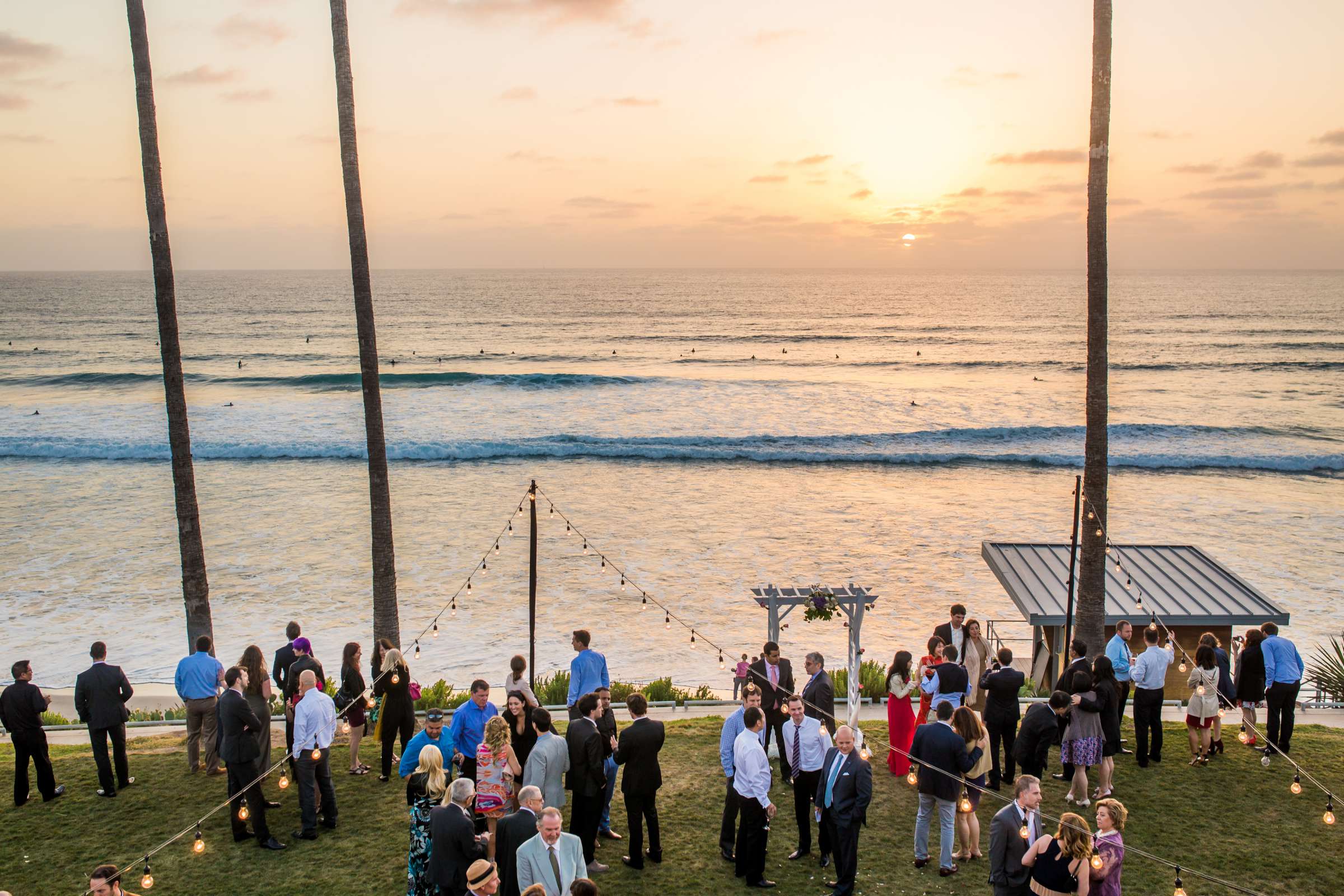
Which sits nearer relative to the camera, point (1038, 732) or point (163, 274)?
point (1038, 732)

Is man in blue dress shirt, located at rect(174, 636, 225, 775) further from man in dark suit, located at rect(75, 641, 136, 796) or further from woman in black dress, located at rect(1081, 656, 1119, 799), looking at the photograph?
woman in black dress, located at rect(1081, 656, 1119, 799)

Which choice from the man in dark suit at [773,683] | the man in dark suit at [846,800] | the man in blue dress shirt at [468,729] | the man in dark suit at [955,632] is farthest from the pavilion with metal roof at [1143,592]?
the man in blue dress shirt at [468,729]

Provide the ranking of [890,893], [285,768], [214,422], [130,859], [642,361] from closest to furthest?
[890,893] → [130,859] → [285,768] → [214,422] → [642,361]

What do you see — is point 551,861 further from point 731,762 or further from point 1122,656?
point 1122,656

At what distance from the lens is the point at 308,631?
1736cm

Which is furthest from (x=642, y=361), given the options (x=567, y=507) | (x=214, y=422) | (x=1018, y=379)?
(x=567, y=507)

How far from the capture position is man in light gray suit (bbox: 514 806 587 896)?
243 inches

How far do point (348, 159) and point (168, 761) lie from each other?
6875mm

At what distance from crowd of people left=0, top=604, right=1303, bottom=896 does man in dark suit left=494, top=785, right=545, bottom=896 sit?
0.04ft

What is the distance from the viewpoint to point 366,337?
36.3ft

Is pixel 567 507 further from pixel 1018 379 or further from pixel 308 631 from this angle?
pixel 1018 379

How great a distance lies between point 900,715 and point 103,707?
7.81 meters

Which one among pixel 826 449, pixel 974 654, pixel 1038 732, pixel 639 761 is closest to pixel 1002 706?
pixel 1038 732

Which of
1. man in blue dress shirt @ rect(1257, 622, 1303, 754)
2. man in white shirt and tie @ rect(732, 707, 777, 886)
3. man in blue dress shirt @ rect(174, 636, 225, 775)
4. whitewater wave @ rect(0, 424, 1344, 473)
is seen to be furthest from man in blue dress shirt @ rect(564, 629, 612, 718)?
whitewater wave @ rect(0, 424, 1344, 473)
